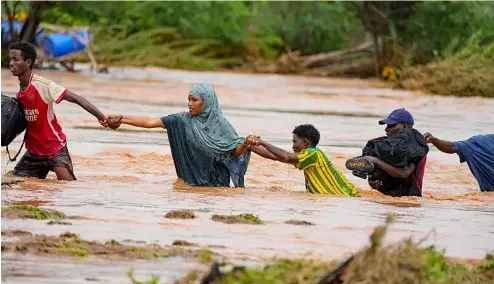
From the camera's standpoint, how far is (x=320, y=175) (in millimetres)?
11625

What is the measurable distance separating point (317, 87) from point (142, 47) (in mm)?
7056

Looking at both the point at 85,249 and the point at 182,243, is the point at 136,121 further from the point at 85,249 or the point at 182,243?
the point at 85,249

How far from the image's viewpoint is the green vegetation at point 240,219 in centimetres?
959

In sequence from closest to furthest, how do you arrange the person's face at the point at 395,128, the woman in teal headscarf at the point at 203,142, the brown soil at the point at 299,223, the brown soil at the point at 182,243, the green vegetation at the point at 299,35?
the brown soil at the point at 182,243 → the brown soil at the point at 299,223 → the woman in teal headscarf at the point at 203,142 → the person's face at the point at 395,128 → the green vegetation at the point at 299,35

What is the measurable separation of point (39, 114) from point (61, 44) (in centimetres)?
2570

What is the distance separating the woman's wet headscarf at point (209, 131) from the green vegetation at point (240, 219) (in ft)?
6.36

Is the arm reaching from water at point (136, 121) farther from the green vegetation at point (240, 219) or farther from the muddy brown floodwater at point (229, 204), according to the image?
the green vegetation at point (240, 219)

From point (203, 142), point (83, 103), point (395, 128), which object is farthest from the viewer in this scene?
point (395, 128)

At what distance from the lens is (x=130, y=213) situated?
9.84m

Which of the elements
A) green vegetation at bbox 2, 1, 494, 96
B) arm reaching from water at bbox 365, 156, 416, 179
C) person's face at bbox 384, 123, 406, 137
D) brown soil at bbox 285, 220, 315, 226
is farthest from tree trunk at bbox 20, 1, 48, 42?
brown soil at bbox 285, 220, 315, 226

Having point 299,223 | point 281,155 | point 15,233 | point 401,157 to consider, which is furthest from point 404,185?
point 15,233

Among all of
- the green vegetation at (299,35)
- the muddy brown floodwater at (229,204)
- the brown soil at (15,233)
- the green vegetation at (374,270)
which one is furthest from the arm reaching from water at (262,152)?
the green vegetation at (299,35)

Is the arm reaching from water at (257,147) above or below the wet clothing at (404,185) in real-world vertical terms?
above

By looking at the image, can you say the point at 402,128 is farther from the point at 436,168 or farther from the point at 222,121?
the point at 436,168
